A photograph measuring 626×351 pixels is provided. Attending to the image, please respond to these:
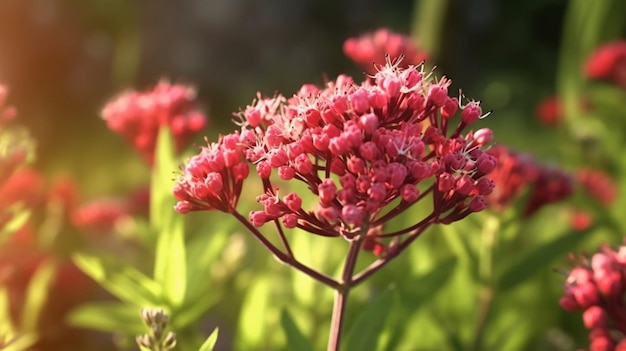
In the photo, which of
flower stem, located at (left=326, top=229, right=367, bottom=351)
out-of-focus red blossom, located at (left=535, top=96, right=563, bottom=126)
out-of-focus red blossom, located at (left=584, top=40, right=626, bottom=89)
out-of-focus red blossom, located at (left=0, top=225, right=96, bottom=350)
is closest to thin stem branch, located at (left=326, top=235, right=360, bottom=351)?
flower stem, located at (left=326, top=229, right=367, bottom=351)

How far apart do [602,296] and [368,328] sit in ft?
1.13

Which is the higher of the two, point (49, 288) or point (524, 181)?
point (49, 288)

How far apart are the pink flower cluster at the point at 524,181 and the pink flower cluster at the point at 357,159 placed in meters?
0.53

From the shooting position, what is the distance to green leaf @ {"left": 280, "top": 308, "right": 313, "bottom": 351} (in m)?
1.18

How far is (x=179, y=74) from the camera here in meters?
7.10

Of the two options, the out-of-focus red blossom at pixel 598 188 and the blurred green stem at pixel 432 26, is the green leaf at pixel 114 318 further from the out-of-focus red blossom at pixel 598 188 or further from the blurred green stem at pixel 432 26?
the blurred green stem at pixel 432 26

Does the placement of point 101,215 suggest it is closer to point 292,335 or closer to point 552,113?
point 292,335

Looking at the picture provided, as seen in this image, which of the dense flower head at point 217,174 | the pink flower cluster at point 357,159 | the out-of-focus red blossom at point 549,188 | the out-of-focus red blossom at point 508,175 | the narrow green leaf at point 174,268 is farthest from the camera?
the out-of-focus red blossom at point 549,188

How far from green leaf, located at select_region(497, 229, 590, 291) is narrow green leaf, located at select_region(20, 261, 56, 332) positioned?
0.95 meters

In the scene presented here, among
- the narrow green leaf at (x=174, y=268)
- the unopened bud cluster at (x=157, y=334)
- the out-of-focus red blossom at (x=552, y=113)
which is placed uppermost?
the out-of-focus red blossom at (x=552, y=113)

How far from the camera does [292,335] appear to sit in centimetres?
120

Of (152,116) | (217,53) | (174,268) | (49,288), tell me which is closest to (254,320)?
(174,268)

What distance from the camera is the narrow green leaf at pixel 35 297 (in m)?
1.70

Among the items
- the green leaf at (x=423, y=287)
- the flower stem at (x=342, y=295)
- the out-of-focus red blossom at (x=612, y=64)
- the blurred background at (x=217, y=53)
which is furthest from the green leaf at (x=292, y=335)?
the blurred background at (x=217, y=53)
